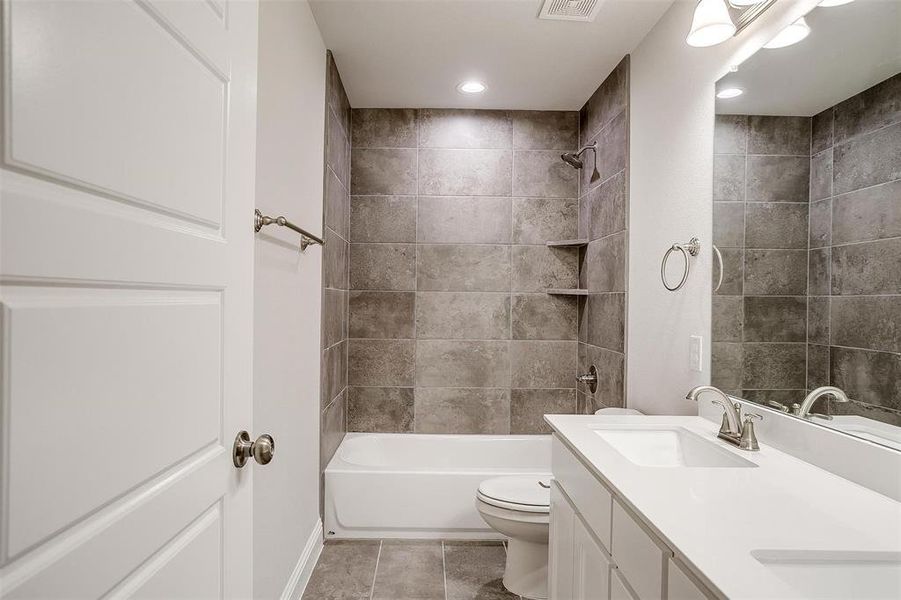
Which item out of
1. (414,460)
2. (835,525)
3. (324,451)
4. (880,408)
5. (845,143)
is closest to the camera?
(835,525)

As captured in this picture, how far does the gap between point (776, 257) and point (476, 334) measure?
202cm

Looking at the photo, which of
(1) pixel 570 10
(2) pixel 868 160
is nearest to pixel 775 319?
(2) pixel 868 160

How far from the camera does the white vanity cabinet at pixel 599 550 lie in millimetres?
958

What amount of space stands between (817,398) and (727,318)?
1.34ft

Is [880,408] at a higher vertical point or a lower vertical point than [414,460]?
higher

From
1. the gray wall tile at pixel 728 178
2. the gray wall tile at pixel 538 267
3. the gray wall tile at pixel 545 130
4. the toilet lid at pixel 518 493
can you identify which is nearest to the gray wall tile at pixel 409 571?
the toilet lid at pixel 518 493

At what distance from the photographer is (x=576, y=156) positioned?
3197 millimetres

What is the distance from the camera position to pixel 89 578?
23.1 inches

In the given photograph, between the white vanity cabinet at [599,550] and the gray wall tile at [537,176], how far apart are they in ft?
6.57

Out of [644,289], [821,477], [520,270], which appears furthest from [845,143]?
[520,270]

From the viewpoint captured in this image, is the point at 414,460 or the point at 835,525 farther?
the point at 414,460

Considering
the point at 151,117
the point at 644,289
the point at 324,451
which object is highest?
the point at 151,117

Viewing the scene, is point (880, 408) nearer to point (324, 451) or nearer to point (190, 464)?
point (190, 464)

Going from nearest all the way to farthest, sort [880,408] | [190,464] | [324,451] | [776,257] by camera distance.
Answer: [190,464] → [880,408] → [776,257] → [324,451]
